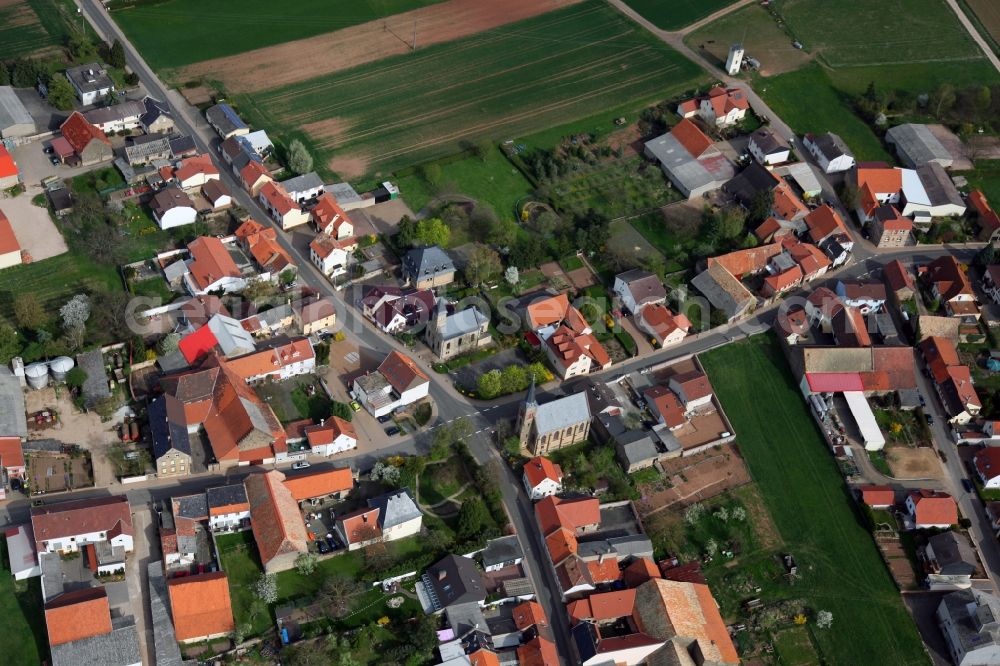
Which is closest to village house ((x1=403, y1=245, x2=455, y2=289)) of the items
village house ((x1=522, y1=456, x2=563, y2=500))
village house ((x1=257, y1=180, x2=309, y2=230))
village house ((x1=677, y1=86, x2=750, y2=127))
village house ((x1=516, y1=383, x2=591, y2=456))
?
village house ((x1=257, y1=180, x2=309, y2=230))

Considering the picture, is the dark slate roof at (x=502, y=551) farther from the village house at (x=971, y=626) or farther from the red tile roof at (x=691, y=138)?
the red tile roof at (x=691, y=138)

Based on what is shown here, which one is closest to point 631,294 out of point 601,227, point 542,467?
point 601,227

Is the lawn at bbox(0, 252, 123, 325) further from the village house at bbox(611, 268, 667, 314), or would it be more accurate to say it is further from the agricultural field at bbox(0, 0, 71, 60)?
the village house at bbox(611, 268, 667, 314)

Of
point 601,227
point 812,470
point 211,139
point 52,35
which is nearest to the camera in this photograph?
point 812,470

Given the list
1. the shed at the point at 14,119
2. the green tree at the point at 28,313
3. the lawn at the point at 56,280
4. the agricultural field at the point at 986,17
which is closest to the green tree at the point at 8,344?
the green tree at the point at 28,313

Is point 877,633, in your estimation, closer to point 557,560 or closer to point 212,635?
point 557,560

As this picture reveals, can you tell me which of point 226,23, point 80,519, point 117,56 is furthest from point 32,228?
point 226,23

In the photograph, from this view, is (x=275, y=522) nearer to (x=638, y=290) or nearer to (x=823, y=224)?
(x=638, y=290)
